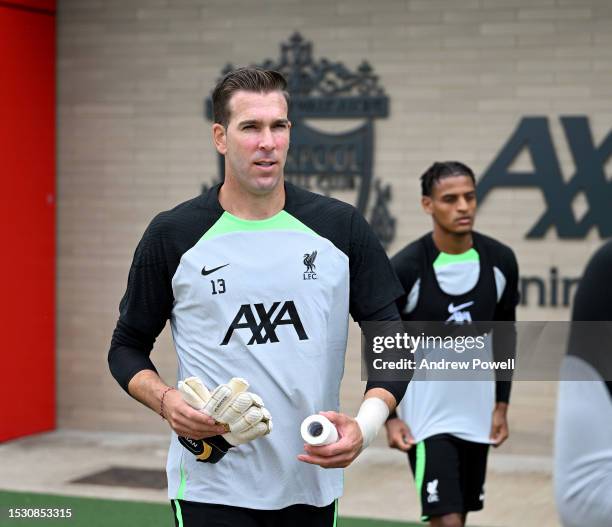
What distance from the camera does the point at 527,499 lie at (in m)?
8.88

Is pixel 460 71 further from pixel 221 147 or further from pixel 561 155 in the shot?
pixel 221 147

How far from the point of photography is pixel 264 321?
3.97 metres

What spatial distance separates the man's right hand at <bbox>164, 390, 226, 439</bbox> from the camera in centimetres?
366

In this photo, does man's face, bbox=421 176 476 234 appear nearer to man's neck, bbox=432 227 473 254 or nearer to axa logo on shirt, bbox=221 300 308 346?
man's neck, bbox=432 227 473 254

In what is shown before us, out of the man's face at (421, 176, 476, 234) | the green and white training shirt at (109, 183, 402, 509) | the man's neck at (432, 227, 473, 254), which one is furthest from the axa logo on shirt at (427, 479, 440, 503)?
the green and white training shirt at (109, 183, 402, 509)

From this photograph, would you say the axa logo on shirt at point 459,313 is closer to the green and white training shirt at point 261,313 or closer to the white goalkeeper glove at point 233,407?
the green and white training shirt at point 261,313

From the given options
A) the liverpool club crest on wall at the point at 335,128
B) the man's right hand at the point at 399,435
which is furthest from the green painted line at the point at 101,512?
the liverpool club crest on wall at the point at 335,128

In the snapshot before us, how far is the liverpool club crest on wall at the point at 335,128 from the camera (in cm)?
1046

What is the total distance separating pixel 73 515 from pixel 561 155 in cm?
456

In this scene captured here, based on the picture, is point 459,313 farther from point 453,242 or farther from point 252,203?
point 252,203

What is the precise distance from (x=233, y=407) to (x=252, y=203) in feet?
2.56

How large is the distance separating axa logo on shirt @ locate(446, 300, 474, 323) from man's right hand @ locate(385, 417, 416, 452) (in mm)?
568

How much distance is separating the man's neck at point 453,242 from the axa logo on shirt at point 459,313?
318 millimetres

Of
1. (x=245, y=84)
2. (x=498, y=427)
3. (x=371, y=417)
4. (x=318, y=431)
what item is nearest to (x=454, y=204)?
(x=498, y=427)
